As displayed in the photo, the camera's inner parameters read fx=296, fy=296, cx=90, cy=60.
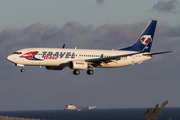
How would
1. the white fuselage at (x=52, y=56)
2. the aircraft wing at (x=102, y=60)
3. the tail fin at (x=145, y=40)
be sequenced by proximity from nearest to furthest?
the white fuselage at (x=52, y=56)
the aircraft wing at (x=102, y=60)
the tail fin at (x=145, y=40)

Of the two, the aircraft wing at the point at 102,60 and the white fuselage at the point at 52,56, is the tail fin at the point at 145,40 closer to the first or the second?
the aircraft wing at the point at 102,60

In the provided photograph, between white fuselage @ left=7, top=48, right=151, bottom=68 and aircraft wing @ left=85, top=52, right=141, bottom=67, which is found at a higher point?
white fuselage @ left=7, top=48, right=151, bottom=68

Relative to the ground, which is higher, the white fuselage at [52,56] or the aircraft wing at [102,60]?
the white fuselage at [52,56]

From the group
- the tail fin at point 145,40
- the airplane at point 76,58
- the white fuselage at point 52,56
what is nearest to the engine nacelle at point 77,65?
the airplane at point 76,58

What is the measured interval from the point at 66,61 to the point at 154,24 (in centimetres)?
3053

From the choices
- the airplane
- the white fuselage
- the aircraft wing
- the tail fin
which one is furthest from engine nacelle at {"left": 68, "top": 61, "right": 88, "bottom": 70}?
the tail fin

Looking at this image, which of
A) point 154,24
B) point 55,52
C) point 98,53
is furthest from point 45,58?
point 154,24

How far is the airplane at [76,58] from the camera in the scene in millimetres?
65062

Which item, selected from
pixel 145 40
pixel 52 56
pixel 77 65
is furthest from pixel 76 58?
pixel 145 40

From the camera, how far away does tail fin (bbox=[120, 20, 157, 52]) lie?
81.2m

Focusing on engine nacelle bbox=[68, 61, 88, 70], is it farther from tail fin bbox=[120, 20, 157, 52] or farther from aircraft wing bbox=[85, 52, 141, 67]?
tail fin bbox=[120, 20, 157, 52]

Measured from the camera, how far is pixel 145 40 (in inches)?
3250

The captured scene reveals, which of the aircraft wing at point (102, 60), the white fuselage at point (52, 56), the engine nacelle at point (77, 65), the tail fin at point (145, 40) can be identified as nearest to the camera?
the white fuselage at point (52, 56)

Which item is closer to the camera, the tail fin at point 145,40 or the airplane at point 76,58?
the airplane at point 76,58
